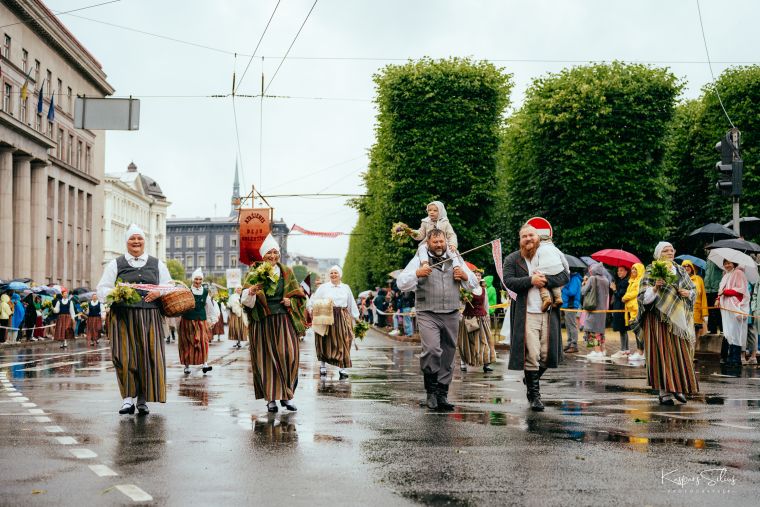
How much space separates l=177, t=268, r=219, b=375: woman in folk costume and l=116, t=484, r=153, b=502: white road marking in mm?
10882

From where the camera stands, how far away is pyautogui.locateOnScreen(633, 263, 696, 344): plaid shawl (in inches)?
462

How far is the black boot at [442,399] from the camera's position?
35.9 ft

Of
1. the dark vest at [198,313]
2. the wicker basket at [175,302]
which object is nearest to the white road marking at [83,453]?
the wicker basket at [175,302]

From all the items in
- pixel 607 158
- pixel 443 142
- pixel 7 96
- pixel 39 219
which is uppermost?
pixel 7 96

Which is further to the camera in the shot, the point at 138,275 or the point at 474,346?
the point at 474,346

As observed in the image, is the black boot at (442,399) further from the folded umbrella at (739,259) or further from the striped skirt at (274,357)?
the folded umbrella at (739,259)

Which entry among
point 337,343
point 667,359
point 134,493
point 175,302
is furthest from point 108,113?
point 134,493

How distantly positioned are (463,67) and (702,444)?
115ft

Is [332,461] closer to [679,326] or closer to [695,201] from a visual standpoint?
[679,326]

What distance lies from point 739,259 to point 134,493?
13.8 m

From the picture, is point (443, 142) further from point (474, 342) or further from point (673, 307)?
point (673, 307)

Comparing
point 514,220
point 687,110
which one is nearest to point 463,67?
point 514,220

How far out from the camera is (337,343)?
54.1 ft

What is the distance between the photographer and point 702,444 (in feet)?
26.9
